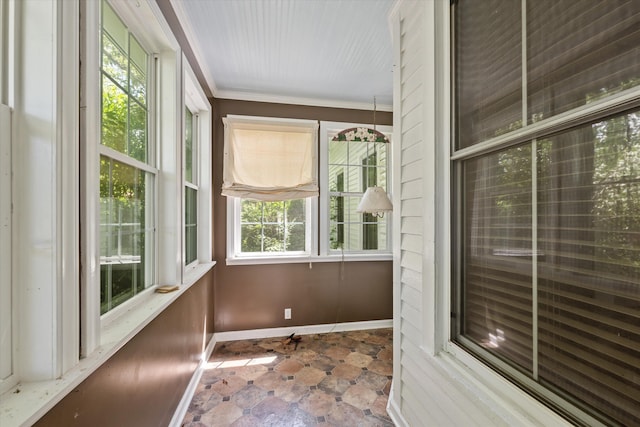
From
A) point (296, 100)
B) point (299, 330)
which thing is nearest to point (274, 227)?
point (299, 330)

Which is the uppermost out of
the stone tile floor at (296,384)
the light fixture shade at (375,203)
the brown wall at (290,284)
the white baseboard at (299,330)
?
the light fixture shade at (375,203)

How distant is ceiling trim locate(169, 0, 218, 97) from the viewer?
163 cm

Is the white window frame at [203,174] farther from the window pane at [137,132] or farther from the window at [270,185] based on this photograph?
the window pane at [137,132]

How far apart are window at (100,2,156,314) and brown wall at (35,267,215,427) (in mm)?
240

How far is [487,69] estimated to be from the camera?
102cm

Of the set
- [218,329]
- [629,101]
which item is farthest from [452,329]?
[218,329]

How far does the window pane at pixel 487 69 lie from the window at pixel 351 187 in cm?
192

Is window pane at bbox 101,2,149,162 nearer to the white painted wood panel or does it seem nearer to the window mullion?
the white painted wood panel

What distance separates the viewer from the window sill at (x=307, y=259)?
2799 mm

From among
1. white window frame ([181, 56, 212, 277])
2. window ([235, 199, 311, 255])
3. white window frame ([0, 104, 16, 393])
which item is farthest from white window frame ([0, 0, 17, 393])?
window ([235, 199, 311, 255])

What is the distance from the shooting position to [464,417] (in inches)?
40.9

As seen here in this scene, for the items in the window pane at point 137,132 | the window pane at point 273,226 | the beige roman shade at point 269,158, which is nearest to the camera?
the window pane at point 137,132

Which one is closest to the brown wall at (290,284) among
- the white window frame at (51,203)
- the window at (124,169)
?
the window at (124,169)

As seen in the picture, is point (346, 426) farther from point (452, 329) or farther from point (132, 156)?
point (132, 156)
